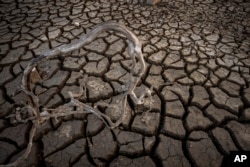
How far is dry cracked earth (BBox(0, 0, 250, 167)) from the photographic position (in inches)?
57.9

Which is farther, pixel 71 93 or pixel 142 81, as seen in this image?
pixel 142 81

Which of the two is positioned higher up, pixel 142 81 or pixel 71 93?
pixel 71 93

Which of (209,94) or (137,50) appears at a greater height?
(137,50)

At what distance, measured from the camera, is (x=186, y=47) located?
7.95ft

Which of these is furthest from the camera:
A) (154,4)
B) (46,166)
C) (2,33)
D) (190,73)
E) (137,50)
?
(154,4)

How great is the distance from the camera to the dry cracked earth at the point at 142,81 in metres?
1.47

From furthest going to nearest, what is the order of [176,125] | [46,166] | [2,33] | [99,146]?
[2,33]
[176,125]
[99,146]
[46,166]

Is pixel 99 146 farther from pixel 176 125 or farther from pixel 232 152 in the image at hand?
pixel 232 152

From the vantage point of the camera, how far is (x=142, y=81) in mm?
2002

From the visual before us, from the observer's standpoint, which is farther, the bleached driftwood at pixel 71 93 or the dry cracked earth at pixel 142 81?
the dry cracked earth at pixel 142 81

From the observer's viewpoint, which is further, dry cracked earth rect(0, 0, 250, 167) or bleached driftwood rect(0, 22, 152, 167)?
dry cracked earth rect(0, 0, 250, 167)

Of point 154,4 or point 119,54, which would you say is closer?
point 119,54

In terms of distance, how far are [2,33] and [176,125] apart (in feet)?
8.49

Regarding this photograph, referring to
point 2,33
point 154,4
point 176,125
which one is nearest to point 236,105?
point 176,125
